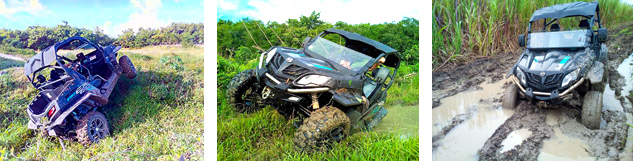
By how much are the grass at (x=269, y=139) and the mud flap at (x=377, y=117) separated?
59mm

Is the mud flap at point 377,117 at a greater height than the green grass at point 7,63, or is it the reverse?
the green grass at point 7,63

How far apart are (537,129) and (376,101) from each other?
1.09m

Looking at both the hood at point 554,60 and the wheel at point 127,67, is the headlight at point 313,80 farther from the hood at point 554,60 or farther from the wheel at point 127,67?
the hood at point 554,60

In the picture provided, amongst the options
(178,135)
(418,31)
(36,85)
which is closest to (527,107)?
(418,31)

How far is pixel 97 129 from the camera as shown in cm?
249

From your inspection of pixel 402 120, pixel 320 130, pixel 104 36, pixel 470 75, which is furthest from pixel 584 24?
pixel 104 36

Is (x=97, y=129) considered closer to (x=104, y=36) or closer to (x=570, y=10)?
(x=104, y=36)

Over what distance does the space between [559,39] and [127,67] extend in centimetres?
288

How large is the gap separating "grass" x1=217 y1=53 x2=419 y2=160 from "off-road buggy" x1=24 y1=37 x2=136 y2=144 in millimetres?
753

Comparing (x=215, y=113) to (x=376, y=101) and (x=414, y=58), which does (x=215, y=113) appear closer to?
(x=376, y=101)

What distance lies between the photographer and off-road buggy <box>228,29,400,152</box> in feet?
7.94

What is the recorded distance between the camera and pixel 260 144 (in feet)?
8.89

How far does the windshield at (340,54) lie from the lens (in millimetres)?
2644

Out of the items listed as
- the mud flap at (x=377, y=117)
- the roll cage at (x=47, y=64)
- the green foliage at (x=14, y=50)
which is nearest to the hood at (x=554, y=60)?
the mud flap at (x=377, y=117)
